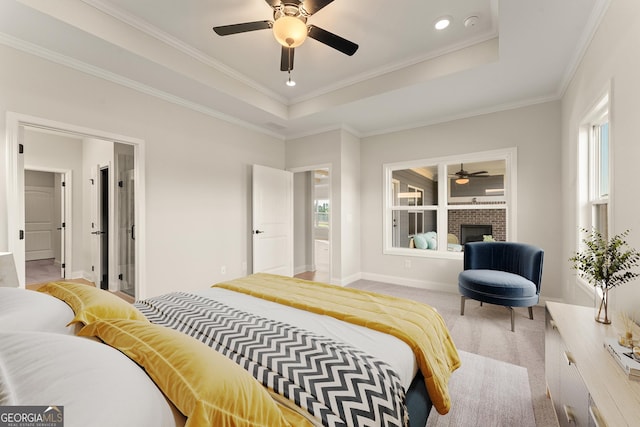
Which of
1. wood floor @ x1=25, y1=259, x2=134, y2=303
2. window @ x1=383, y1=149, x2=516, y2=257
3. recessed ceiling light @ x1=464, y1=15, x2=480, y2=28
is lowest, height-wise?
wood floor @ x1=25, y1=259, x2=134, y2=303

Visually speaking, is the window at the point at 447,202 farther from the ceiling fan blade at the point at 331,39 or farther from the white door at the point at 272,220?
the ceiling fan blade at the point at 331,39

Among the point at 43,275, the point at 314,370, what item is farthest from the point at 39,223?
the point at 314,370

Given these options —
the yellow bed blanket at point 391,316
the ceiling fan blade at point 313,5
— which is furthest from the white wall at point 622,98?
the ceiling fan blade at point 313,5

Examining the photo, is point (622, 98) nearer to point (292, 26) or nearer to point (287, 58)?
point (292, 26)

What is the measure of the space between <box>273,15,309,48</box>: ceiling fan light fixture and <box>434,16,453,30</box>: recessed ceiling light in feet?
4.33

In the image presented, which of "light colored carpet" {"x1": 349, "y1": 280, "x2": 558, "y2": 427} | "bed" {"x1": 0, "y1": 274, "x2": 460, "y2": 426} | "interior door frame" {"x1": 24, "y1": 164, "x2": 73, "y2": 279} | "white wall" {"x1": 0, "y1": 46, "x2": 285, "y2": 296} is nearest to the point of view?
"bed" {"x1": 0, "y1": 274, "x2": 460, "y2": 426}

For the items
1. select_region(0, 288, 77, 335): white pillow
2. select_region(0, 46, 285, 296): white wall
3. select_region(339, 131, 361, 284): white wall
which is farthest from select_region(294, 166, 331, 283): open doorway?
select_region(0, 288, 77, 335): white pillow

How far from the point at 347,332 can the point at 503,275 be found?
8.08 ft

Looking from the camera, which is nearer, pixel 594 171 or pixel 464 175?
pixel 594 171

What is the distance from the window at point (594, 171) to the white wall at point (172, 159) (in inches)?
163

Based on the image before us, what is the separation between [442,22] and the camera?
8.24 ft

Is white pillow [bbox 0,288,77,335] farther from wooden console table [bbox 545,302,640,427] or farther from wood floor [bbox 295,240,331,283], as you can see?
wood floor [bbox 295,240,331,283]

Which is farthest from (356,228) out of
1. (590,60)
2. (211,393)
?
(211,393)

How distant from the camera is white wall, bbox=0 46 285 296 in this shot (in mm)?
2447
